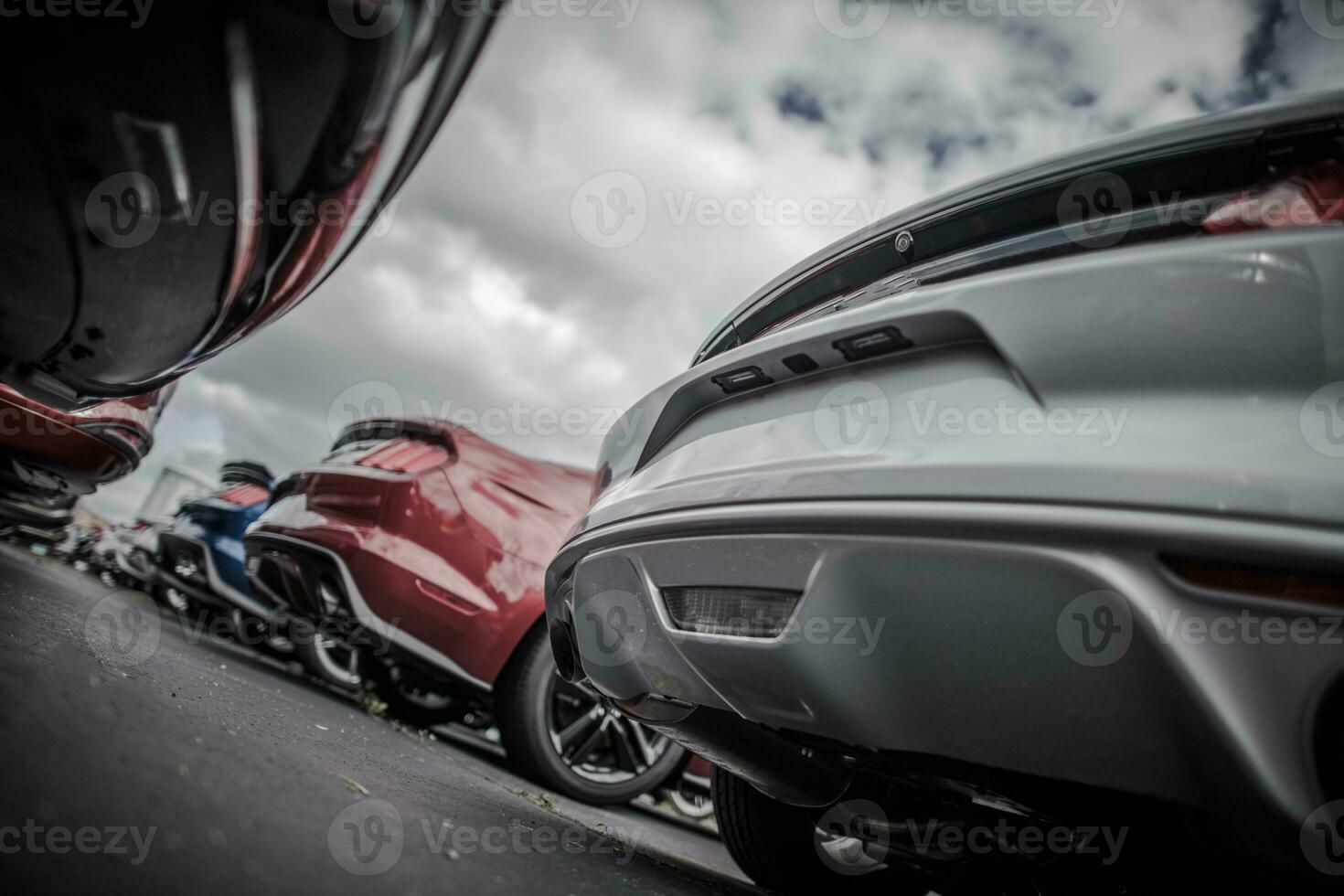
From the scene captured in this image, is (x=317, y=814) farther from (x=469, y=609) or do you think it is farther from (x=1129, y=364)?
(x=469, y=609)

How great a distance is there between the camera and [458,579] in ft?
9.71

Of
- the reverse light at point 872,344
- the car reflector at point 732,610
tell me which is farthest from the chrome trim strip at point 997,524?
the reverse light at point 872,344

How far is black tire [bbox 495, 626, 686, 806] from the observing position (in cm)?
284

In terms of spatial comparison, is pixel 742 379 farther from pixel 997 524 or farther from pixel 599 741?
pixel 599 741

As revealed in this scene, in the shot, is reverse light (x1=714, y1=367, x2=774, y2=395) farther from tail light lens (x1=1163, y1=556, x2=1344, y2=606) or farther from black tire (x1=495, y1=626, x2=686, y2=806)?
black tire (x1=495, y1=626, x2=686, y2=806)

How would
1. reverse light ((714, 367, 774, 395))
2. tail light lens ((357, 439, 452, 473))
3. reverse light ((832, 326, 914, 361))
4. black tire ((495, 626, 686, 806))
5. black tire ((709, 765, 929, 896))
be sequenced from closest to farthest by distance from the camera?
reverse light ((832, 326, 914, 361))
reverse light ((714, 367, 774, 395))
black tire ((709, 765, 929, 896))
black tire ((495, 626, 686, 806))
tail light lens ((357, 439, 452, 473))

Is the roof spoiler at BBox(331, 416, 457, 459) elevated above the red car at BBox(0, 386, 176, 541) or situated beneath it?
elevated above

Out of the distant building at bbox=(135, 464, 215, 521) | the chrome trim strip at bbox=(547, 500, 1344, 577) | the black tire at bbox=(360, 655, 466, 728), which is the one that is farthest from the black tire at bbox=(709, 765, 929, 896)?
the distant building at bbox=(135, 464, 215, 521)

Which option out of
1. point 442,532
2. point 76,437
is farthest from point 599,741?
point 76,437

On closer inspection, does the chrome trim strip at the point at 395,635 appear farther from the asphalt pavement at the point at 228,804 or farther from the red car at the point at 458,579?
the asphalt pavement at the point at 228,804

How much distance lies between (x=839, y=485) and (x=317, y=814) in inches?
38.3

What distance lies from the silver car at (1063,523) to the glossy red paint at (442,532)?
5.00 ft

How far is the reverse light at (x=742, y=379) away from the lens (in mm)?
1480

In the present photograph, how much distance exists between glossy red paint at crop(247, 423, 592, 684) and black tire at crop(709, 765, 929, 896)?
1.19 metres
